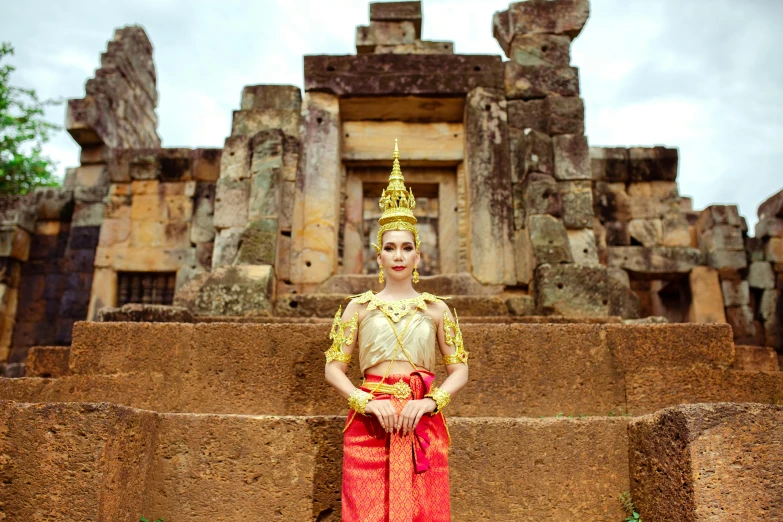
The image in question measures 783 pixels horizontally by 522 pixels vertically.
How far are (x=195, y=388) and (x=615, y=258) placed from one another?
7804 mm

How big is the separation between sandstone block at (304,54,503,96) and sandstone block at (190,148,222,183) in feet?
9.32

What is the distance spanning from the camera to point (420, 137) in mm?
7918

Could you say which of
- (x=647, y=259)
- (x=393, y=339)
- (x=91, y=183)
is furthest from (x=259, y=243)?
(x=647, y=259)

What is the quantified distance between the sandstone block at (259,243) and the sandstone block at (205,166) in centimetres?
333

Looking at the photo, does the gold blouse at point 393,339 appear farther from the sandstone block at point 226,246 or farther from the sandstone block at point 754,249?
the sandstone block at point 754,249

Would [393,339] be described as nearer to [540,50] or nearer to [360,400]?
[360,400]

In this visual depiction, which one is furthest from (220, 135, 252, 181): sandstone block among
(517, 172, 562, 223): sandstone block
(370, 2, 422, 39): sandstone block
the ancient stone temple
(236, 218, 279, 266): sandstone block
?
(517, 172, 562, 223): sandstone block

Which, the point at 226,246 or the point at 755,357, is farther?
the point at 226,246

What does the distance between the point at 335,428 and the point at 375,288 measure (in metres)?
3.13

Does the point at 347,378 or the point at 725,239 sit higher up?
the point at 725,239

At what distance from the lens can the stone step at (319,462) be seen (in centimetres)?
313

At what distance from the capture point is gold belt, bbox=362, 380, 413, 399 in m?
2.88

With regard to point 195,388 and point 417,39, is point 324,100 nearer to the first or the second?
point 417,39

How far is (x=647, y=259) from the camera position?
9.93m
